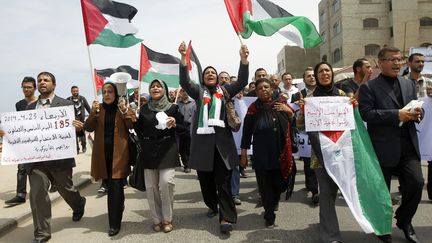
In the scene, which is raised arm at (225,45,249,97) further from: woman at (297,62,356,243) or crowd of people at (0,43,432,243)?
woman at (297,62,356,243)

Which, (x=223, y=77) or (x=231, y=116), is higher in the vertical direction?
(x=223, y=77)

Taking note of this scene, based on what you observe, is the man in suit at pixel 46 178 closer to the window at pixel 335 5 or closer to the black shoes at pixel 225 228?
the black shoes at pixel 225 228

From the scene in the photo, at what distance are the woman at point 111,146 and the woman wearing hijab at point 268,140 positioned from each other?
5.21 ft

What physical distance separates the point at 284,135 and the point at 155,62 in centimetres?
331

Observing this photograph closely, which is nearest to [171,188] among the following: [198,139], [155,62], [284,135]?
[198,139]

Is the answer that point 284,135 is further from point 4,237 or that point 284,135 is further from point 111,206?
point 4,237

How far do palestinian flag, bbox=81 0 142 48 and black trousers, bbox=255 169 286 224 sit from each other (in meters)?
2.99

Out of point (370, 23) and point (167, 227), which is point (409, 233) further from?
point (370, 23)

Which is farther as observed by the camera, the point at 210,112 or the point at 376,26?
the point at 376,26

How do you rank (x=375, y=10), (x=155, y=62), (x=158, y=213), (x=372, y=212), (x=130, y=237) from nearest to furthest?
(x=372, y=212), (x=130, y=237), (x=158, y=213), (x=155, y=62), (x=375, y=10)

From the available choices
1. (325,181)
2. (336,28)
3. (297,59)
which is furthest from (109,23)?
(297,59)

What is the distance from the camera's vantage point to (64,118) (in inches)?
197

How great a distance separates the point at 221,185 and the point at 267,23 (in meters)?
2.42

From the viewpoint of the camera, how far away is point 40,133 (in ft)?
16.3
